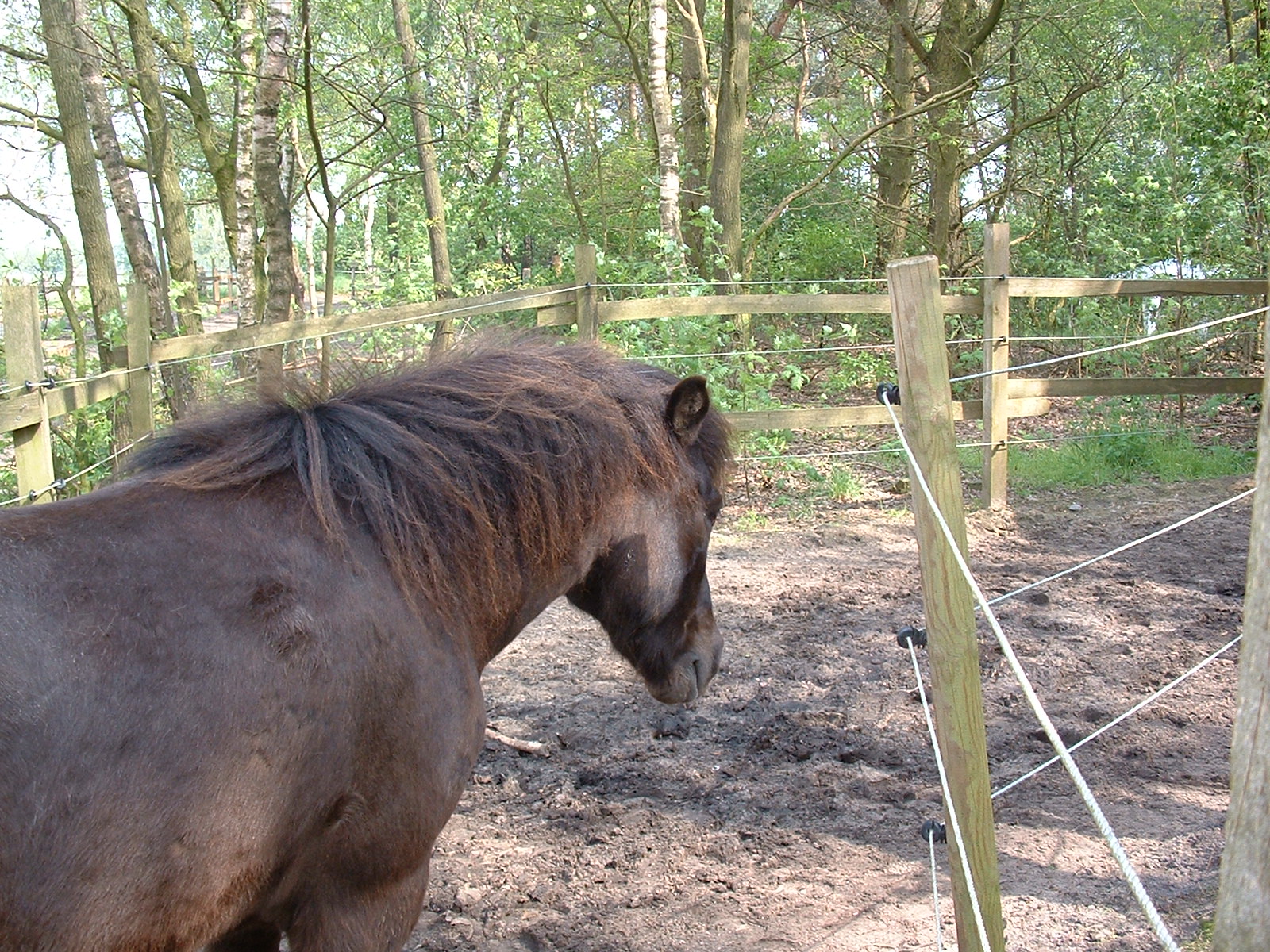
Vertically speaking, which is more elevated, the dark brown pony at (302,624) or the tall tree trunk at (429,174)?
the tall tree trunk at (429,174)

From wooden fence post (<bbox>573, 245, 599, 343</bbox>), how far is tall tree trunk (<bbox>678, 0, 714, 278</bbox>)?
2.27m

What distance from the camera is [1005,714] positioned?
13.7ft

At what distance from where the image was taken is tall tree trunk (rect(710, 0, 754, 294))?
Result: 9.85m

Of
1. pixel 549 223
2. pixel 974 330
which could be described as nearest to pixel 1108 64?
pixel 974 330

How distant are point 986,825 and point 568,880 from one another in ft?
5.14

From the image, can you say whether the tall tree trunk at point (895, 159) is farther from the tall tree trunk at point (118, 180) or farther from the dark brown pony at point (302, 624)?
the dark brown pony at point (302, 624)

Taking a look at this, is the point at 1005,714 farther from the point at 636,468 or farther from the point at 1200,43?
the point at 1200,43

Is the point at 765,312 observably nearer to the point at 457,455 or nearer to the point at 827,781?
the point at 827,781

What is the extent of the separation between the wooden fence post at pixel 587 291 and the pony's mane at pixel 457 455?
4.00 m

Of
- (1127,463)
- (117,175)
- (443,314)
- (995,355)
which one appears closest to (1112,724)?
(995,355)

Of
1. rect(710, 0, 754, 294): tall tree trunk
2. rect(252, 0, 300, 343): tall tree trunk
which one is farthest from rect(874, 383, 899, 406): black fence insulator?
rect(710, 0, 754, 294): tall tree trunk

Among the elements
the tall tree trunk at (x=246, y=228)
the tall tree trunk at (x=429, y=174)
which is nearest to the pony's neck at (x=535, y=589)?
the tall tree trunk at (x=246, y=228)

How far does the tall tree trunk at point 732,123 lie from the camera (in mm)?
9852

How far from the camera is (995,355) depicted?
7.16 meters
